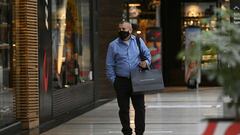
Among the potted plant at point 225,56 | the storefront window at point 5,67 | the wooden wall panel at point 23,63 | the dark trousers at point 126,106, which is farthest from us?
the wooden wall panel at point 23,63

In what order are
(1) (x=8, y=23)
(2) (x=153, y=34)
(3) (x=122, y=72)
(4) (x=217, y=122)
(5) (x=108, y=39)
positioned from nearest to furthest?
1. (4) (x=217, y=122)
2. (3) (x=122, y=72)
3. (1) (x=8, y=23)
4. (5) (x=108, y=39)
5. (2) (x=153, y=34)

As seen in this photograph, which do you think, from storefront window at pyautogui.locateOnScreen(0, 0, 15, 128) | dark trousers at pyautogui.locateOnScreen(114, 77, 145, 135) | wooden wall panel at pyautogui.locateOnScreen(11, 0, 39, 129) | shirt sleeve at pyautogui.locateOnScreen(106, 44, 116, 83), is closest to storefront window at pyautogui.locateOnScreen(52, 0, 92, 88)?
wooden wall panel at pyautogui.locateOnScreen(11, 0, 39, 129)

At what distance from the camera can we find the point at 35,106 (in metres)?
10.6

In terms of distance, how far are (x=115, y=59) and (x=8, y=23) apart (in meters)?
2.17

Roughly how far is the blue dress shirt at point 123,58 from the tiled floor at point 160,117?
51.2 inches

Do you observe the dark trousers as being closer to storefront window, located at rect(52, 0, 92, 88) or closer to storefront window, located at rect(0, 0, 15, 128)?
storefront window, located at rect(0, 0, 15, 128)

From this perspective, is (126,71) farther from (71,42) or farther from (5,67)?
(71,42)

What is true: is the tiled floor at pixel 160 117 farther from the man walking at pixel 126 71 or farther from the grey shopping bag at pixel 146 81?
the man walking at pixel 126 71

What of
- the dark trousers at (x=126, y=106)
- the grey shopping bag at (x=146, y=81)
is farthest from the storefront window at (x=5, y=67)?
the grey shopping bag at (x=146, y=81)

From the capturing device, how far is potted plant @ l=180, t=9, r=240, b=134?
14.1ft

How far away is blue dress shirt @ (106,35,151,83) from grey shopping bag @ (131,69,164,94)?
0.13m

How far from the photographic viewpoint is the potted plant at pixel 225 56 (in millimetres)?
4305

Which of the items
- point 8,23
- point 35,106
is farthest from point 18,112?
point 8,23

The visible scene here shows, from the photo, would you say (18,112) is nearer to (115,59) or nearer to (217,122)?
(115,59)
